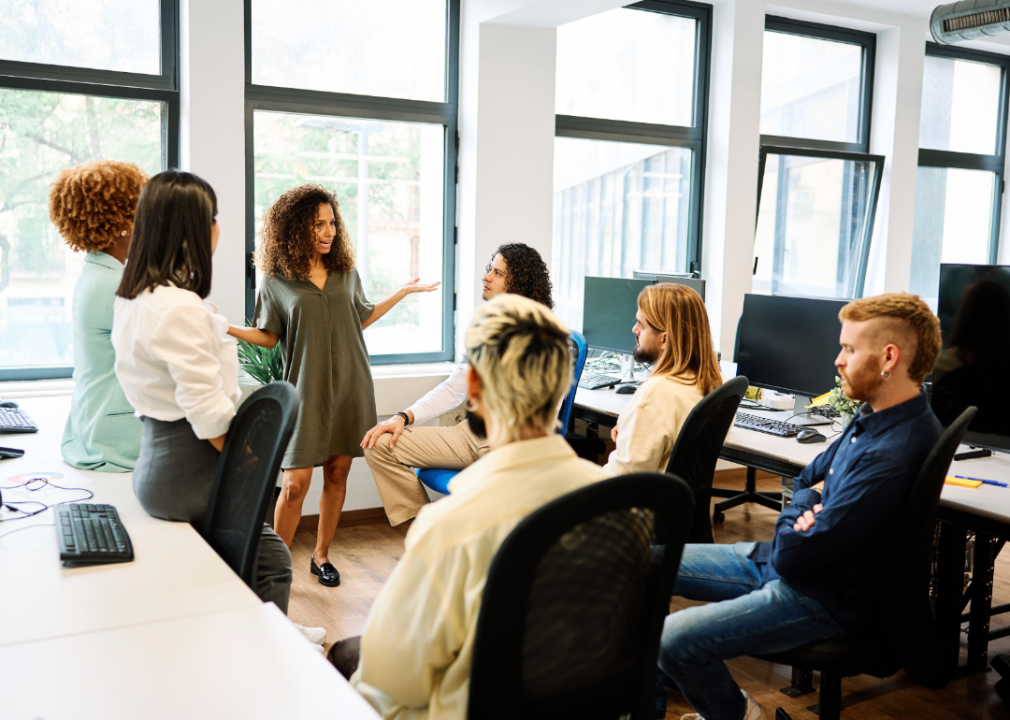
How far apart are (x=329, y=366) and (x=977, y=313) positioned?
2.27 metres

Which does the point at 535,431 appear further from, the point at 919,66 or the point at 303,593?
the point at 919,66

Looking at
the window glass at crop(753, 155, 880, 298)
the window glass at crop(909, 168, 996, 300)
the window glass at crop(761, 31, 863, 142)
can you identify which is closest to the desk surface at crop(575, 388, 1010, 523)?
the window glass at crop(753, 155, 880, 298)

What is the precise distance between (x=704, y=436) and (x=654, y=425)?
0.68 ft

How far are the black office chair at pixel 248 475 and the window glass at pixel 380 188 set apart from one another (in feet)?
7.90

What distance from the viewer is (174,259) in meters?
1.81

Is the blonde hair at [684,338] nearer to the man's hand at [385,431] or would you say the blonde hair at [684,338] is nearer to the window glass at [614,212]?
the man's hand at [385,431]

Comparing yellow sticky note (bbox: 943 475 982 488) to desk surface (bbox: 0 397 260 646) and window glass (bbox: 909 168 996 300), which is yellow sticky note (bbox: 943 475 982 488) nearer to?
desk surface (bbox: 0 397 260 646)

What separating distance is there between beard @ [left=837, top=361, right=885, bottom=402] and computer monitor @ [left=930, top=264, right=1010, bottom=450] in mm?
793

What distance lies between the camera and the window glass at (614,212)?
479 cm

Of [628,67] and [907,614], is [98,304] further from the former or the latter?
[628,67]

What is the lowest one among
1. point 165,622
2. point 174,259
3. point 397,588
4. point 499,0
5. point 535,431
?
point 165,622

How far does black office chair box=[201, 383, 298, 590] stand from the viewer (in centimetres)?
154

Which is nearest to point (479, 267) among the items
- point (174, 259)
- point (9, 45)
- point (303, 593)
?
A: point (303, 593)

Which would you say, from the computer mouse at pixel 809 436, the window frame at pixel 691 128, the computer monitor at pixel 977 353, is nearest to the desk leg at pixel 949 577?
A: the computer monitor at pixel 977 353
